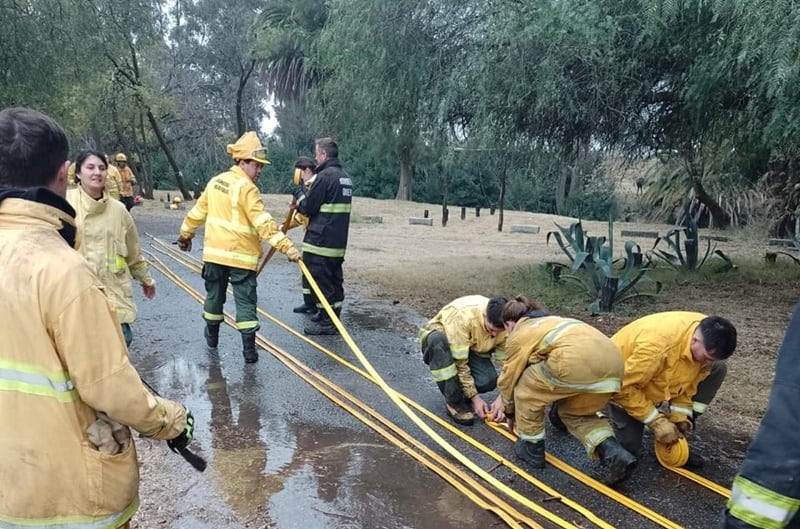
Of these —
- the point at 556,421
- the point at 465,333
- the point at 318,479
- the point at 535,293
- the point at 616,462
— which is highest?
the point at 465,333

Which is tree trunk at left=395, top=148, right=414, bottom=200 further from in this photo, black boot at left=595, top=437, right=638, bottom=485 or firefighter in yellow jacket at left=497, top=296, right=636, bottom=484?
black boot at left=595, top=437, right=638, bottom=485

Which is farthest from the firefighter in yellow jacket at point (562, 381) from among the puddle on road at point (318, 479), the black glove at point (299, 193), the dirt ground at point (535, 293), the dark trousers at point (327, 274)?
the black glove at point (299, 193)

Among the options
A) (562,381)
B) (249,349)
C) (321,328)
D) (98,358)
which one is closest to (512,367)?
(562,381)

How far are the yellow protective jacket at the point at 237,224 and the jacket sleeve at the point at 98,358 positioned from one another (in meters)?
3.52

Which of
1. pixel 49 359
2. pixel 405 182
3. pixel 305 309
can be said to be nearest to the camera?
pixel 49 359

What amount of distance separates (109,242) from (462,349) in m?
2.40

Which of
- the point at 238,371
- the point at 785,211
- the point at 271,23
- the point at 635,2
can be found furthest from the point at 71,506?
the point at 271,23

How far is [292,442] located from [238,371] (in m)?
1.46

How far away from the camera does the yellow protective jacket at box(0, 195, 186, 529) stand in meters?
1.61

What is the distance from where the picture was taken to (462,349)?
4391 millimetres

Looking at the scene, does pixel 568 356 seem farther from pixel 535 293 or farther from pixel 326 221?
pixel 535 293

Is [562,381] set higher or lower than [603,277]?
lower

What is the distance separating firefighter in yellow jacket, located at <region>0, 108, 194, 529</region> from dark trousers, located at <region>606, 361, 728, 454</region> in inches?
123

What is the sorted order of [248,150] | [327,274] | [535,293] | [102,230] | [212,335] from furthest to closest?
[535,293] < [327,274] < [212,335] < [248,150] < [102,230]
